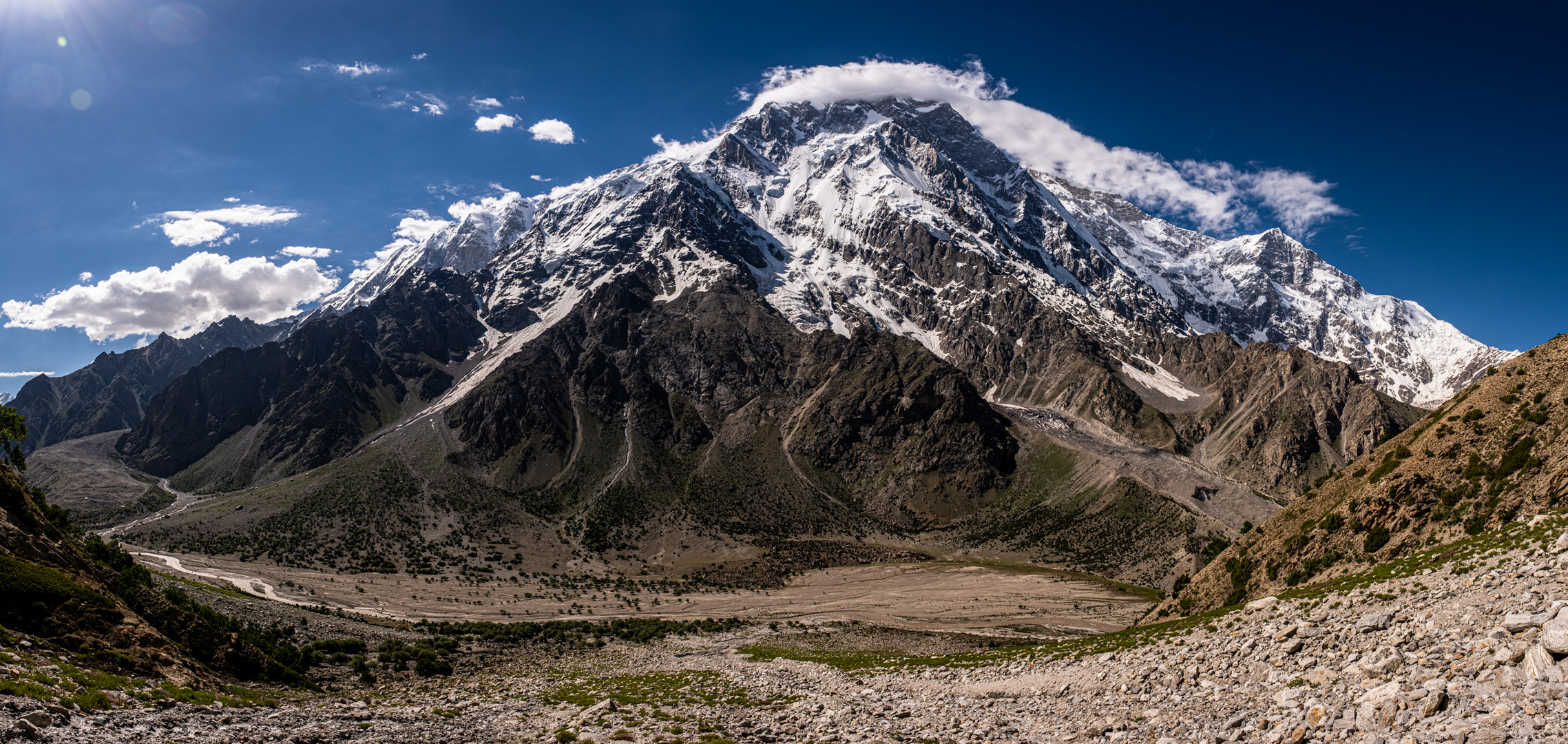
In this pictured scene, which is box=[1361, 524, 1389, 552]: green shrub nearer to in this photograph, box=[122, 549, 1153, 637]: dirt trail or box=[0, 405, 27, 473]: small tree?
box=[122, 549, 1153, 637]: dirt trail

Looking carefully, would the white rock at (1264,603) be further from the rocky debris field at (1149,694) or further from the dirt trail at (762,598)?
the dirt trail at (762,598)

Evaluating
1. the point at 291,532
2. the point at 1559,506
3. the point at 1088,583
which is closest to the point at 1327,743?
the point at 1559,506

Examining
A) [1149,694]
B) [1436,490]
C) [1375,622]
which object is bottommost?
[1149,694]

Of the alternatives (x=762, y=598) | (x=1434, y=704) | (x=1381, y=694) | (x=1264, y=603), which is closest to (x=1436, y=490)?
(x=1264, y=603)

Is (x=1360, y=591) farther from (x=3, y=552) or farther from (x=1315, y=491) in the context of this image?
(x=3, y=552)

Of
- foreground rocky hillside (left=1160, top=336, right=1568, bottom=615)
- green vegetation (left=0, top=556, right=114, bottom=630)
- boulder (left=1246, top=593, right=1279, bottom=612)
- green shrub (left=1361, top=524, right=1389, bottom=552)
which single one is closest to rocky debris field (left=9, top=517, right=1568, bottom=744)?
boulder (left=1246, top=593, right=1279, bottom=612)

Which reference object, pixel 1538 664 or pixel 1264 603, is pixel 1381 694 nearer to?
pixel 1538 664
